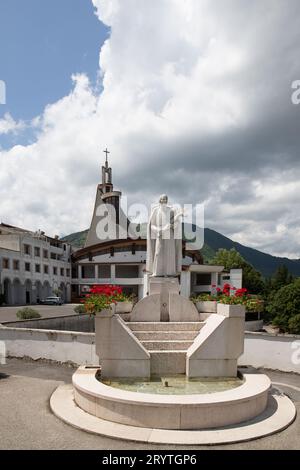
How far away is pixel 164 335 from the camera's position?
9609 mm

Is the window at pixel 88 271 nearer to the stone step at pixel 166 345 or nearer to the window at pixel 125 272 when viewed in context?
the window at pixel 125 272

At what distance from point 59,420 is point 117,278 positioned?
162 ft

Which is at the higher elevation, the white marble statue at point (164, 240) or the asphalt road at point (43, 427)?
the white marble statue at point (164, 240)

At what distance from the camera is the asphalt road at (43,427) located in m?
5.62

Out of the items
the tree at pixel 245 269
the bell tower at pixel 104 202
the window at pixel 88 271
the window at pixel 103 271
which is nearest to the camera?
the window at pixel 103 271

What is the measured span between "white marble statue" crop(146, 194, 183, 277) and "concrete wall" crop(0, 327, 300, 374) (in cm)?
343

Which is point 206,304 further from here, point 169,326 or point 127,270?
point 127,270

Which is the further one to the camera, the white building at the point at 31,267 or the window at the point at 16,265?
the window at the point at 16,265

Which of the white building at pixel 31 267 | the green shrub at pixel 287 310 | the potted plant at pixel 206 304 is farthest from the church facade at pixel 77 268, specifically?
the potted plant at pixel 206 304

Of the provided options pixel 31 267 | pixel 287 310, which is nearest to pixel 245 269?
pixel 287 310

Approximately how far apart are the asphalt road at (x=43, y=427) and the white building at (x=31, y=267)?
124 ft

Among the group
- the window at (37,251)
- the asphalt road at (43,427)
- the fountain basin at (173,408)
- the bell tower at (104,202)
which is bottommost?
the asphalt road at (43,427)
